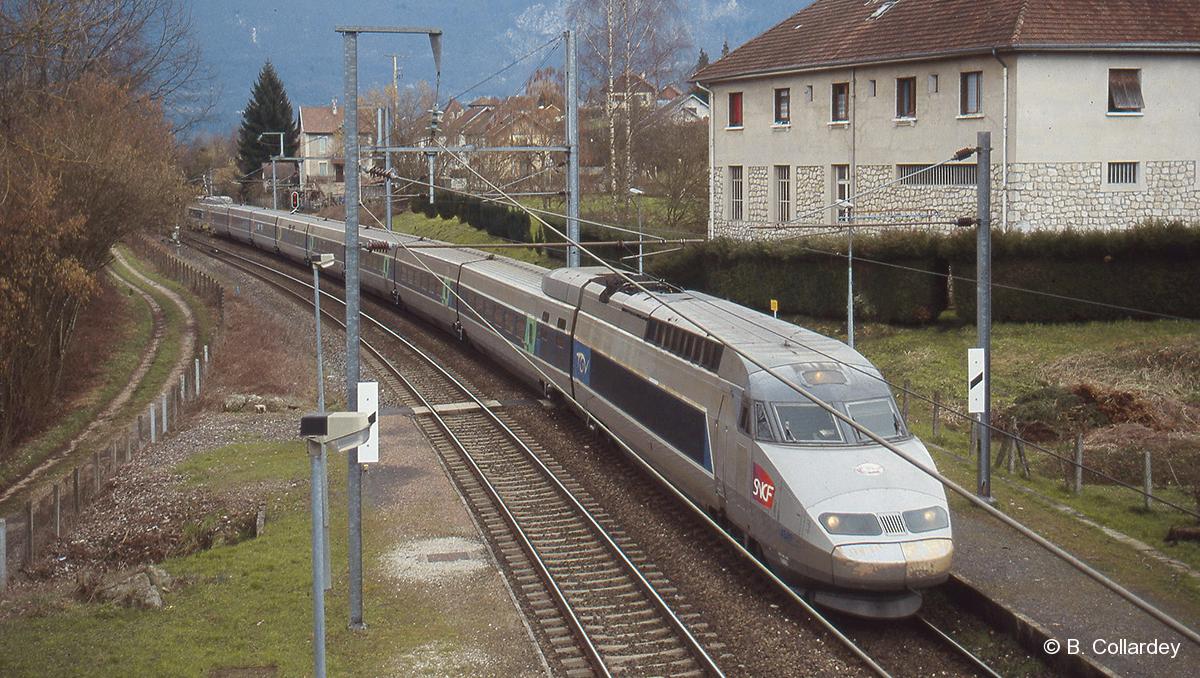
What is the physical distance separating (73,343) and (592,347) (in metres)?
21.2

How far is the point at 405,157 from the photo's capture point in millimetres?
66125

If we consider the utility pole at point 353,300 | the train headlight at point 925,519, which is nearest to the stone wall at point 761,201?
the utility pole at point 353,300

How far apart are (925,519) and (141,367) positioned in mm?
29926

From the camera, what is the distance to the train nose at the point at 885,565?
42.6ft

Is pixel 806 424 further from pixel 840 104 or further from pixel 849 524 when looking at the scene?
pixel 840 104

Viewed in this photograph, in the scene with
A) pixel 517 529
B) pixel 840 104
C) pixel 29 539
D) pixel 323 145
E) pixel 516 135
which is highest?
pixel 323 145

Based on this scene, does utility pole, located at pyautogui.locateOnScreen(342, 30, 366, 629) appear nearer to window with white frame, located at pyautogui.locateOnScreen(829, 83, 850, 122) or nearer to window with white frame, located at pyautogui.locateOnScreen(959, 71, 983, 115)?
window with white frame, located at pyautogui.locateOnScreen(959, 71, 983, 115)

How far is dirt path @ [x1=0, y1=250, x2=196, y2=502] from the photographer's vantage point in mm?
26672

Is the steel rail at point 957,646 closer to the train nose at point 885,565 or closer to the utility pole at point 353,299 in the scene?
the train nose at point 885,565

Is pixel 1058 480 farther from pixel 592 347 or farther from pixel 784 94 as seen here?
pixel 784 94

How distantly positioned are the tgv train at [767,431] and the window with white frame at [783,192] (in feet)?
54.9

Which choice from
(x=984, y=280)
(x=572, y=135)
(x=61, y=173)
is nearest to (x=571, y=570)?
(x=984, y=280)

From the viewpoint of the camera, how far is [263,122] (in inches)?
3927

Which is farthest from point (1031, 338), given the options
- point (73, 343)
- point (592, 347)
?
point (73, 343)
